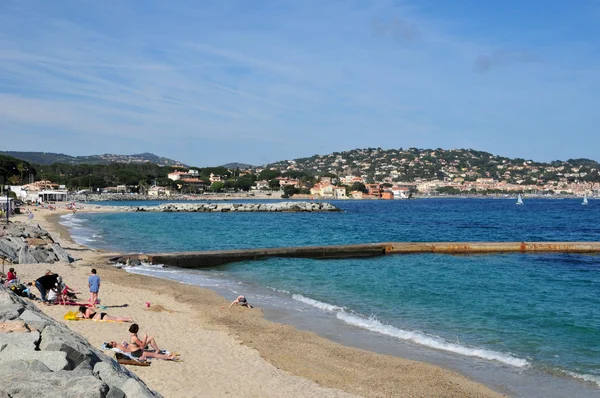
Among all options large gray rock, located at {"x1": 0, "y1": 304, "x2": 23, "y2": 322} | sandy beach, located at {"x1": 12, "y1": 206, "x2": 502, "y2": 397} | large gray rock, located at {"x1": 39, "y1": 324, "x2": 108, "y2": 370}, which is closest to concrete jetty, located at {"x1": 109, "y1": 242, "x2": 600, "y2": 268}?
sandy beach, located at {"x1": 12, "y1": 206, "x2": 502, "y2": 397}

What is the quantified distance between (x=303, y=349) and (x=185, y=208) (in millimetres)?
74514

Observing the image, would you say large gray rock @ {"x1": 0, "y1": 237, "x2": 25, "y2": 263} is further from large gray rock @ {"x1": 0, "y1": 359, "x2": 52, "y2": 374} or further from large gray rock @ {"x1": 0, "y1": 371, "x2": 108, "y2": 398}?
large gray rock @ {"x1": 0, "y1": 371, "x2": 108, "y2": 398}

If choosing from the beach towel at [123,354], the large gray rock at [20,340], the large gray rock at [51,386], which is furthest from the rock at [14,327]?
the beach towel at [123,354]

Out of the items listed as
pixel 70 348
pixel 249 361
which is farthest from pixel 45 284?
pixel 70 348

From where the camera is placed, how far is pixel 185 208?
83.0 m

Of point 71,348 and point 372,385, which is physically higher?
point 71,348

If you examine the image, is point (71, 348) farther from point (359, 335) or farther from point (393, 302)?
A: point (393, 302)

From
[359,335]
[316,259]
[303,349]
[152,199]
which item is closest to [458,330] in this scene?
[359,335]

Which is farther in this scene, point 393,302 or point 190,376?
point 393,302

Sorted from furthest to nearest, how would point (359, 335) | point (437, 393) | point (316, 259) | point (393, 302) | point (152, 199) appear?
point (152, 199), point (316, 259), point (393, 302), point (359, 335), point (437, 393)

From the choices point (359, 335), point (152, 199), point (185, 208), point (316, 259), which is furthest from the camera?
point (152, 199)

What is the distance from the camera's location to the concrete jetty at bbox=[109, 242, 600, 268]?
23734 millimetres

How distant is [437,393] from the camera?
8367 mm

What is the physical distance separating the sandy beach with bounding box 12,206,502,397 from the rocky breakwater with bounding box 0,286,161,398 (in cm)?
191
